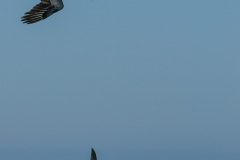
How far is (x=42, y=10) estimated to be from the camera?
31.2 meters

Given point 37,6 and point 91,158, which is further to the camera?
point 37,6

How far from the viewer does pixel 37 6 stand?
1238 inches

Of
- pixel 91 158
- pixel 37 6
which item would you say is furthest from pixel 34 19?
pixel 91 158

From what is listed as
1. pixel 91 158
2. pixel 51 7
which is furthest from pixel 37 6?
pixel 91 158

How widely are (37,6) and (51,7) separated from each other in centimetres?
96

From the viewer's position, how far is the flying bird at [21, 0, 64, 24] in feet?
100

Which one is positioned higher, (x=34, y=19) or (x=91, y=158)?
(x=34, y=19)

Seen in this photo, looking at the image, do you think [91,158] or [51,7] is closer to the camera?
[91,158]

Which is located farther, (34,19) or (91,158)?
(34,19)

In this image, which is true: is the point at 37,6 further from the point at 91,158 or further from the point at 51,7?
the point at 91,158

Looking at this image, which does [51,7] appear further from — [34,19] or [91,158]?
[91,158]

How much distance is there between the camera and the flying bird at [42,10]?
3052cm

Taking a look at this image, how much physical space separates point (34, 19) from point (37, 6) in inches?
58.3
